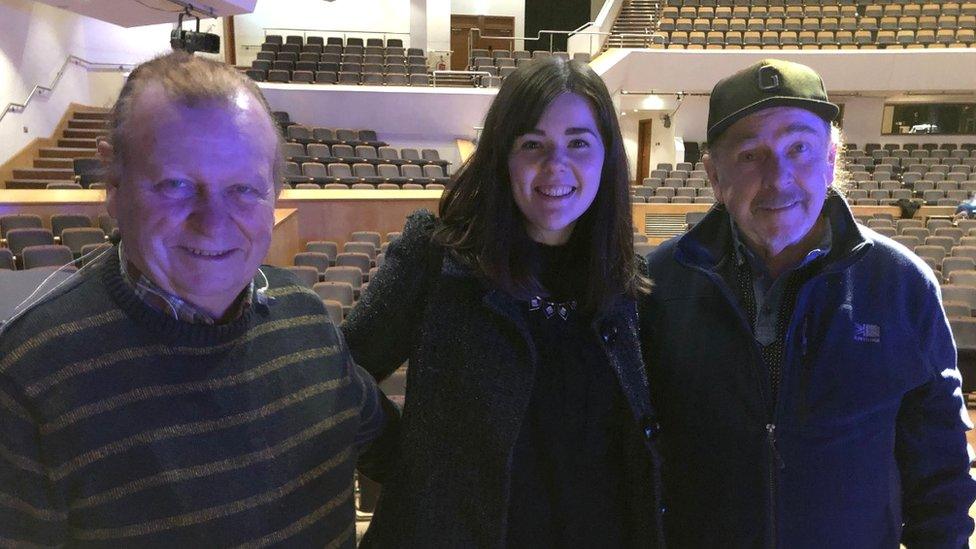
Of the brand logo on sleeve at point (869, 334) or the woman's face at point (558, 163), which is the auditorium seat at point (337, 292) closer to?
the woman's face at point (558, 163)

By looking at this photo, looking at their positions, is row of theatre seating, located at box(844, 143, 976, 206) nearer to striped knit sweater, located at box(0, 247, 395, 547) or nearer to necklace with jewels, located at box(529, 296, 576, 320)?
necklace with jewels, located at box(529, 296, 576, 320)

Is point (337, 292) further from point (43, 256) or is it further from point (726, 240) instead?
point (726, 240)

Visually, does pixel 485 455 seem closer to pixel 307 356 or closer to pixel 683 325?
pixel 307 356

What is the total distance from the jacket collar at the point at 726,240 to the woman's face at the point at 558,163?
0.99ft

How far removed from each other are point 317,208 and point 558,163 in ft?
24.2

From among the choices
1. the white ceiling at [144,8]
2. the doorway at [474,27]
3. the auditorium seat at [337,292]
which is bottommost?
the auditorium seat at [337,292]

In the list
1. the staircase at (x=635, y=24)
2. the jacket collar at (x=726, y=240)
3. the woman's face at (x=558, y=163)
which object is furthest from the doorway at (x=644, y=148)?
the woman's face at (x=558, y=163)

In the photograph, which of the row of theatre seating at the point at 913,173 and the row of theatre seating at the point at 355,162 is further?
the row of theatre seating at the point at 913,173

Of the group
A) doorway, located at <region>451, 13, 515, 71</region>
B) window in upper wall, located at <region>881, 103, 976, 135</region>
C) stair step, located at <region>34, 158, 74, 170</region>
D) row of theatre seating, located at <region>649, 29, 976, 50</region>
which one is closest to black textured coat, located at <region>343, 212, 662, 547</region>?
stair step, located at <region>34, 158, 74, 170</region>

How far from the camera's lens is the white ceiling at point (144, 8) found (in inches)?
349

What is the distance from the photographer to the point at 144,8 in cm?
928

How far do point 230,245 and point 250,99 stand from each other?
0.68 feet

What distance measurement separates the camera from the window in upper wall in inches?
630

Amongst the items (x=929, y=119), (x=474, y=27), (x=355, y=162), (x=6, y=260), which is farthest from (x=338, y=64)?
(x=929, y=119)
